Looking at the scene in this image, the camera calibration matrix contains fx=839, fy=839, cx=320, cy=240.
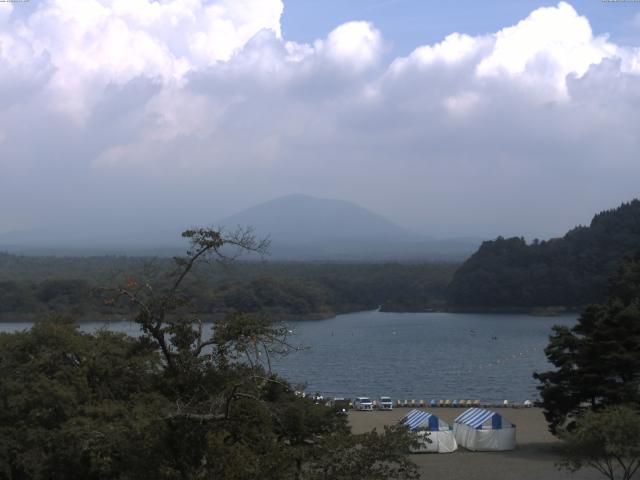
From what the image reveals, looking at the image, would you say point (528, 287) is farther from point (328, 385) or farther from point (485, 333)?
point (328, 385)

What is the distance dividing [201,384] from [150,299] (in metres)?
0.64

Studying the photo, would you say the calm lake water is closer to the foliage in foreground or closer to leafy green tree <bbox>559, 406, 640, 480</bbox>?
leafy green tree <bbox>559, 406, 640, 480</bbox>

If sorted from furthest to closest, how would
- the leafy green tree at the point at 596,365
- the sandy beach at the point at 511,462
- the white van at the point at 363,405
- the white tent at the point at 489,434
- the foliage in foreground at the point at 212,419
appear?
1. the white van at the point at 363,405
2. the white tent at the point at 489,434
3. the leafy green tree at the point at 596,365
4. the sandy beach at the point at 511,462
5. the foliage in foreground at the point at 212,419

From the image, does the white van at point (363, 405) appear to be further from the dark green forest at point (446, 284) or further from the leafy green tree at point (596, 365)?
the dark green forest at point (446, 284)

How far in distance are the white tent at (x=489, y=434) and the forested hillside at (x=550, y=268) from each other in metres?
40.2

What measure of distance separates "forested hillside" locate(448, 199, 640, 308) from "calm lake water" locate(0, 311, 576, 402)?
9.89 ft

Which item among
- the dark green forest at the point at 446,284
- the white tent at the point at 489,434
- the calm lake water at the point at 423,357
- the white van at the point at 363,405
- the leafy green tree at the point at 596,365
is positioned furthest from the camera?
the dark green forest at the point at 446,284

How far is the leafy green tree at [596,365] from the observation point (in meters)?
13.5

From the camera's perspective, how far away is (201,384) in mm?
5223

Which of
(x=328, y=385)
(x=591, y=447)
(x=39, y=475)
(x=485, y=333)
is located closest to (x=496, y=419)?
(x=591, y=447)

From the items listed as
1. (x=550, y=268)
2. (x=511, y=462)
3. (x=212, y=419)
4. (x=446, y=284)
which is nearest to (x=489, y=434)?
(x=511, y=462)

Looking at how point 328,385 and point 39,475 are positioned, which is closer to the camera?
point 39,475

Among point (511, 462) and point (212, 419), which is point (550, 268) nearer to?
point (511, 462)

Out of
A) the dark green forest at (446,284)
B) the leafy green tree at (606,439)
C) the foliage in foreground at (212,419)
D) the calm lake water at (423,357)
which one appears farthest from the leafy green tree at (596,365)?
the dark green forest at (446,284)
